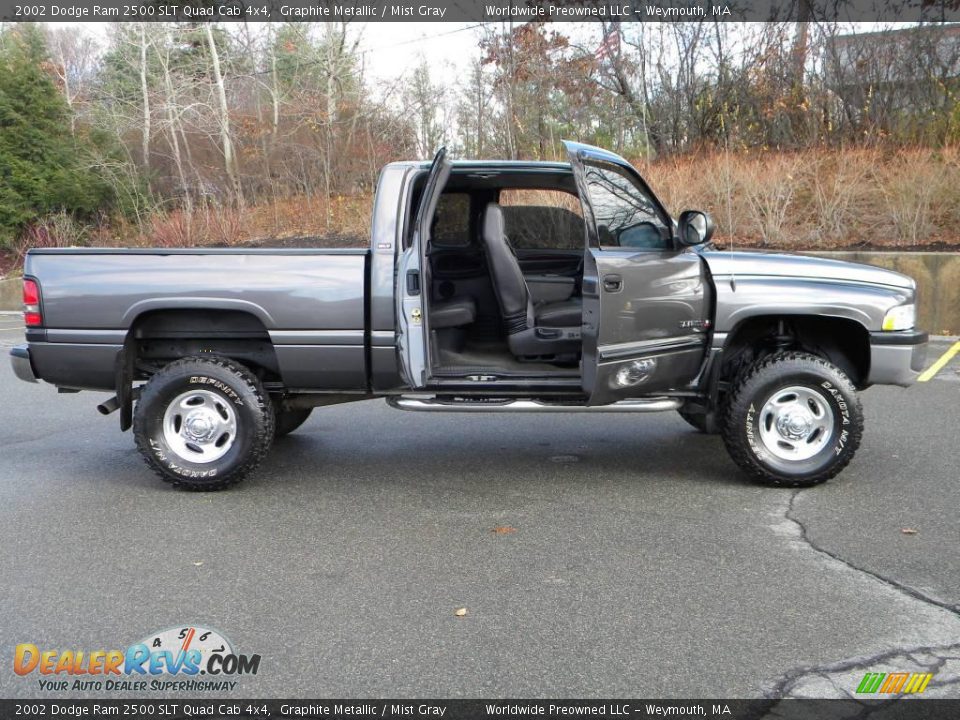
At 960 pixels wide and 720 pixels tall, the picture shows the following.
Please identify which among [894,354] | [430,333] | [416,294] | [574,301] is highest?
[416,294]

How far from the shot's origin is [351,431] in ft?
23.5

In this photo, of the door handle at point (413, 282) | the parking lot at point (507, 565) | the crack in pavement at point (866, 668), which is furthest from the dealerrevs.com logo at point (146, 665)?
the door handle at point (413, 282)

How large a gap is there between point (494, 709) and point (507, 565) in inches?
49.6

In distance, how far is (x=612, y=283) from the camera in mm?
5102

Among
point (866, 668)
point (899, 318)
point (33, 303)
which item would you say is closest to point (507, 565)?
point (866, 668)

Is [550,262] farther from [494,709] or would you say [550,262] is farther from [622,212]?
[494,709]

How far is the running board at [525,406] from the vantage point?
209 inches

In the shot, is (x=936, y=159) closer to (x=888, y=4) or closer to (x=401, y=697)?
(x=888, y=4)

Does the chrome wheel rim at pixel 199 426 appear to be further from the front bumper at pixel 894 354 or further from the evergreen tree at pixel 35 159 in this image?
the evergreen tree at pixel 35 159

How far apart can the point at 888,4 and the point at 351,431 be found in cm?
1411

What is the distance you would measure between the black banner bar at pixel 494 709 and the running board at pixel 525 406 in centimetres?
246

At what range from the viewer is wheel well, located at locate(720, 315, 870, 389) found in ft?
18.1

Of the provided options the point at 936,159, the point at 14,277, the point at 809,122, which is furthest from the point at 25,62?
the point at 936,159

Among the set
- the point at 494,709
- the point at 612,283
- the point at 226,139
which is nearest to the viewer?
the point at 494,709
